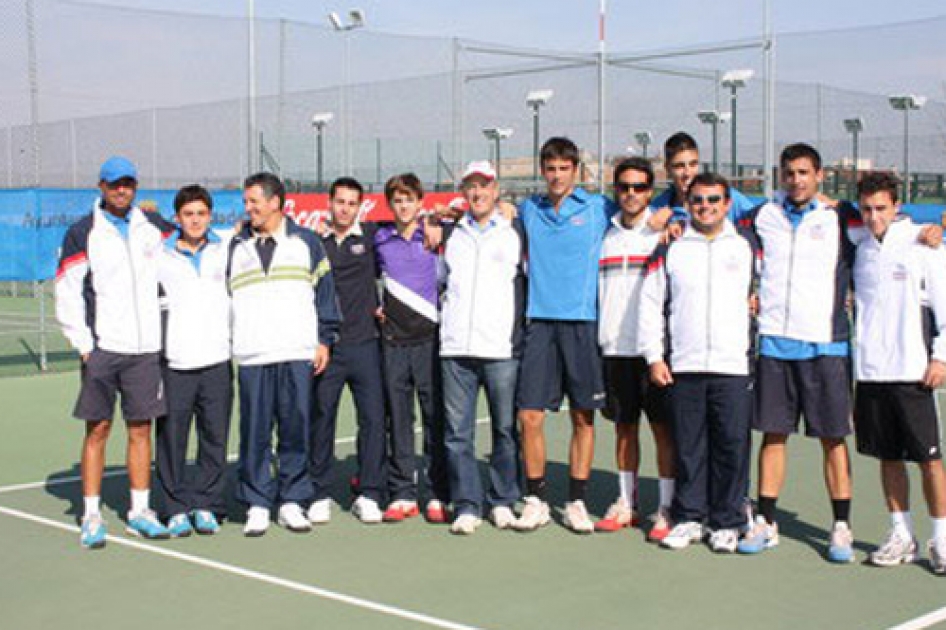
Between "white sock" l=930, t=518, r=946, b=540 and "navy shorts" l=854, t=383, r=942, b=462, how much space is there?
0.27 m

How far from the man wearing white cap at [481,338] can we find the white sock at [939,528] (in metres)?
1.98

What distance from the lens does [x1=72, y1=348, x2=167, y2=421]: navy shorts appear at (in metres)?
6.40

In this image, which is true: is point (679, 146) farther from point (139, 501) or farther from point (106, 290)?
point (139, 501)

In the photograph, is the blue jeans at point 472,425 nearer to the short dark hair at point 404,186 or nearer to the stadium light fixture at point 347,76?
the short dark hair at point 404,186

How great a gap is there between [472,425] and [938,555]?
231 centimetres

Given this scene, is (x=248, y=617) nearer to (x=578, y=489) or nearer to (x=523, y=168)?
(x=578, y=489)

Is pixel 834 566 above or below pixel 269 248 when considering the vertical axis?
below

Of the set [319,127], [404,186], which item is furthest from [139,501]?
[319,127]

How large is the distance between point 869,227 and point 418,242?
227 cm

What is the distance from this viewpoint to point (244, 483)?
670 cm

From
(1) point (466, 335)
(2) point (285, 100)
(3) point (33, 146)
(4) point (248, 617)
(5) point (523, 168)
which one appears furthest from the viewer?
(5) point (523, 168)

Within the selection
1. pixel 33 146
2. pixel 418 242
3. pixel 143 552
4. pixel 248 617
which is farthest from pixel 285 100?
pixel 248 617

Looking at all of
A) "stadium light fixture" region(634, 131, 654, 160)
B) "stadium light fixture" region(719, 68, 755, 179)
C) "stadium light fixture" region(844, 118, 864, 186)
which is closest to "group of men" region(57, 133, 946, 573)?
"stadium light fixture" region(719, 68, 755, 179)

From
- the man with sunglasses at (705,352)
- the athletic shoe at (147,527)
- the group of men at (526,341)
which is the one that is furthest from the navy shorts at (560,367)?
the athletic shoe at (147,527)
